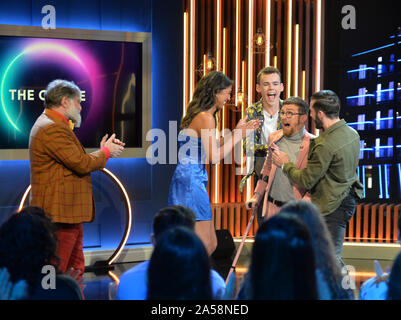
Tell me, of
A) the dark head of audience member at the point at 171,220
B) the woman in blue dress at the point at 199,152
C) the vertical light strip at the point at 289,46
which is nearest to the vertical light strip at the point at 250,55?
the vertical light strip at the point at 289,46

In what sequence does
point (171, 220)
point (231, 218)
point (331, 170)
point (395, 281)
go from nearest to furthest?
point (395, 281) → point (171, 220) → point (331, 170) → point (231, 218)

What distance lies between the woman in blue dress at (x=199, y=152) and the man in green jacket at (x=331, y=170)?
499 mm

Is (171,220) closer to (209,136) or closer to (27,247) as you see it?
(27,247)

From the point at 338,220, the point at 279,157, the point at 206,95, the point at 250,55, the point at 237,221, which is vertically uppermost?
the point at 250,55

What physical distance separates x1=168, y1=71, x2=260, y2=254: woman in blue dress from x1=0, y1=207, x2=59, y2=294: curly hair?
1388mm

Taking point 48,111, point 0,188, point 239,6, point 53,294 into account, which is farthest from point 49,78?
point 53,294

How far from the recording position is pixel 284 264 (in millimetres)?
1582

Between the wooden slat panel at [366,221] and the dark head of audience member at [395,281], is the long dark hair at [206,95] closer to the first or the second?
the dark head of audience member at [395,281]

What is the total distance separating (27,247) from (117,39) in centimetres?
350

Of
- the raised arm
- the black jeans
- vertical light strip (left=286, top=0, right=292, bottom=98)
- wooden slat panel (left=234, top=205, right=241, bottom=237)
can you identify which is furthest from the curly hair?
vertical light strip (left=286, top=0, right=292, bottom=98)

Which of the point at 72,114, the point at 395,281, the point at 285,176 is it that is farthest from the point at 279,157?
the point at 395,281

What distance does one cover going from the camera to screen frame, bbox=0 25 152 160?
4832mm

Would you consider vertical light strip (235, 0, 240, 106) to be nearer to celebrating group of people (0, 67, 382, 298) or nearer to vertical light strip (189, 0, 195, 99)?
vertical light strip (189, 0, 195, 99)

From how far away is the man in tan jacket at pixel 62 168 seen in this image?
3.35 metres
